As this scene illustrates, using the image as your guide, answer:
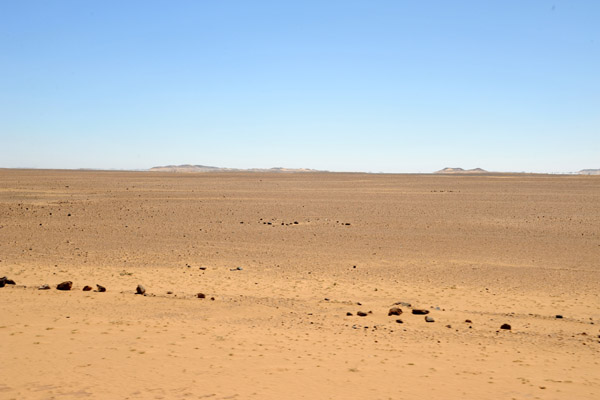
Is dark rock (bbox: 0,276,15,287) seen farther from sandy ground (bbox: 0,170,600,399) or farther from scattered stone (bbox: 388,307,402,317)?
scattered stone (bbox: 388,307,402,317)

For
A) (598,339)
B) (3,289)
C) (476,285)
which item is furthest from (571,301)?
(3,289)

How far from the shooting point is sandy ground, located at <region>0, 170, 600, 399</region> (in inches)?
259

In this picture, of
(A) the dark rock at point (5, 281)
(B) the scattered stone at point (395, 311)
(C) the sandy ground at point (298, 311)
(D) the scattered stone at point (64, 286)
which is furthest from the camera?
(A) the dark rock at point (5, 281)

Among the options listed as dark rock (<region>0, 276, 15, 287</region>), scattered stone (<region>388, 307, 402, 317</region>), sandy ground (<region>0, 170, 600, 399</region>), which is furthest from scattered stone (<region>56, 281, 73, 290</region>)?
scattered stone (<region>388, 307, 402, 317</region>)

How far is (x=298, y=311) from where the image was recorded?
9.85 metres

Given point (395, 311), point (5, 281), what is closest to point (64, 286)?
point (5, 281)

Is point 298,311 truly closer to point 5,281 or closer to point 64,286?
point 64,286

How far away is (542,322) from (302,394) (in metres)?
4.96

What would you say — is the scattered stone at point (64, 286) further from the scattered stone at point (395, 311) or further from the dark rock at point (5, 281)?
the scattered stone at point (395, 311)

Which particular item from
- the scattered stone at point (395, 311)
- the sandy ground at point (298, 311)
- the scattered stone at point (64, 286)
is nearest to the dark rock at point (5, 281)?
the sandy ground at point (298, 311)

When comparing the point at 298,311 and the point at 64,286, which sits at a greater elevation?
the point at 64,286

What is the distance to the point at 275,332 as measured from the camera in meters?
8.50

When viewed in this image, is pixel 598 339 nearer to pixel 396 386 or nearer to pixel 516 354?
pixel 516 354

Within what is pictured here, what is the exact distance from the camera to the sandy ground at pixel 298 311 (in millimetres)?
6570
